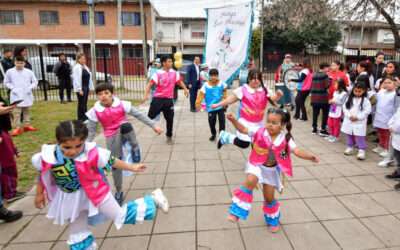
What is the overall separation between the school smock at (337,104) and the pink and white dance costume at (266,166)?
3.81m

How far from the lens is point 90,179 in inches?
90.6

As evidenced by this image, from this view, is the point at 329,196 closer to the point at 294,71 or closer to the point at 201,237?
the point at 201,237

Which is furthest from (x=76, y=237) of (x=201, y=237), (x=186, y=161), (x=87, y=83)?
(x=87, y=83)

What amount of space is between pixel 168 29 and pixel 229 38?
31995 mm

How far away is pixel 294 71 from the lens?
31.6 feet

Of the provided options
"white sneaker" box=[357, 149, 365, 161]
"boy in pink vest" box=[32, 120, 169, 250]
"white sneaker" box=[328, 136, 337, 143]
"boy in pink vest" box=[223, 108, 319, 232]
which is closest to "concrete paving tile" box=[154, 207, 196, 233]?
"boy in pink vest" box=[223, 108, 319, 232]

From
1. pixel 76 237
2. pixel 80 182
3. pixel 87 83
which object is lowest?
pixel 76 237

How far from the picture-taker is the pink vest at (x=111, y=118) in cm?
344

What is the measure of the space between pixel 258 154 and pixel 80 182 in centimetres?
166

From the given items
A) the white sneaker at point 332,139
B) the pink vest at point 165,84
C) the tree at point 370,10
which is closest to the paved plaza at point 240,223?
the white sneaker at point 332,139

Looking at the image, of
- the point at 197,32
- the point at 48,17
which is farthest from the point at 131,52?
the point at 197,32

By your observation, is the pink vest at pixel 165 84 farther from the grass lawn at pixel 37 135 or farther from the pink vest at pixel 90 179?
the pink vest at pixel 90 179

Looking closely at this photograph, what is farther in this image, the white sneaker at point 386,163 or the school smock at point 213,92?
the school smock at point 213,92

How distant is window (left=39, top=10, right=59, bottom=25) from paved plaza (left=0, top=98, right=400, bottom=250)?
96.4 ft
